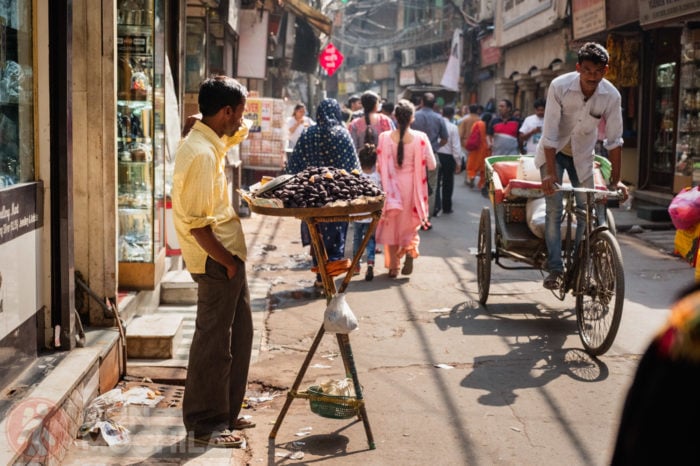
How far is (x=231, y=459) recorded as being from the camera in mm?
4477

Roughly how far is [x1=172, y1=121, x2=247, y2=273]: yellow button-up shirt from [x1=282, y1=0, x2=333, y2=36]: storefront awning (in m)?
17.6

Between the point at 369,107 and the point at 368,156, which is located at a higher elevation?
the point at 369,107

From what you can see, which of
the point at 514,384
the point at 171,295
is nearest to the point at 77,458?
the point at 514,384

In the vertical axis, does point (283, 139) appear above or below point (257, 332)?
above

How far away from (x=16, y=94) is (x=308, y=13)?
19685 mm

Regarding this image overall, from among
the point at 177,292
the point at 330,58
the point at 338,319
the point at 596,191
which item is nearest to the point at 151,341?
the point at 177,292

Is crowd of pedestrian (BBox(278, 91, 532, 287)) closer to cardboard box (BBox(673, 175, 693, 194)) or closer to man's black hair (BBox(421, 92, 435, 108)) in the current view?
man's black hair (BBox(421, 92, 435, 108))

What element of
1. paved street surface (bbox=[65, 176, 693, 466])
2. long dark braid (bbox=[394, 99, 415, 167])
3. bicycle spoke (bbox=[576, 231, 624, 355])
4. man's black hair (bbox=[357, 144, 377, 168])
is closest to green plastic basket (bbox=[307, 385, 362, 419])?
paved street surface (bbox=[65, 176, 693, 466])

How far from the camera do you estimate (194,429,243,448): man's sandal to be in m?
4.66

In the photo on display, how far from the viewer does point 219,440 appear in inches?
184

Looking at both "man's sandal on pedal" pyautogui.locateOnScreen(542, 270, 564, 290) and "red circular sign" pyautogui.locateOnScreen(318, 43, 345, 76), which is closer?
"man's sandal on pedal" pyautogui.locateOnScreen(542, 270, 564, 290)

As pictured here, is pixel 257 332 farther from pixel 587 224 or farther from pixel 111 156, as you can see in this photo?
pixel 587 224

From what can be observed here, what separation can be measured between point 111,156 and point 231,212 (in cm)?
157

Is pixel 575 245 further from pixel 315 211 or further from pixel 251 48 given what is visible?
pixel 251 48
